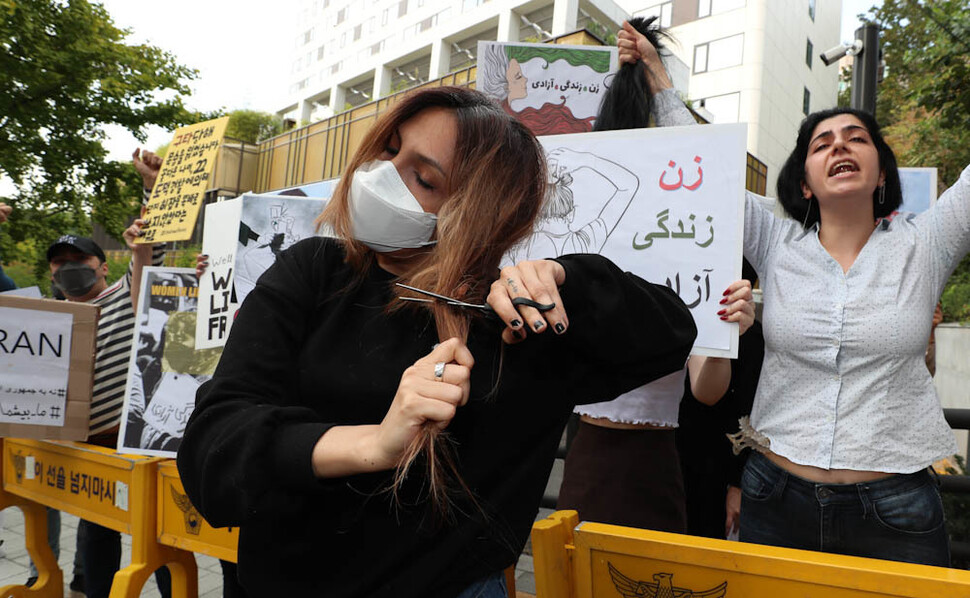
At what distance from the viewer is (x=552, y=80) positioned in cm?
228

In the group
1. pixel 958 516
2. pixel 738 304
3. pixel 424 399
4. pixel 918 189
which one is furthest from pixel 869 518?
pixel 958 516

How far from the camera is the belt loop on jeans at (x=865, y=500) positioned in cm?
157

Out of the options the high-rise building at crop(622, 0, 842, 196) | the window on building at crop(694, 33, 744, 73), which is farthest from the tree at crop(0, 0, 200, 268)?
the window on building at crop(694, 33, 744, 73)

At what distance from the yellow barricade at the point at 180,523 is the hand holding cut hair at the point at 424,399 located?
1733 mm

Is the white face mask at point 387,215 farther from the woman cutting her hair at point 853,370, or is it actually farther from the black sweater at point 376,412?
the woman cutting her hair at point 853,370

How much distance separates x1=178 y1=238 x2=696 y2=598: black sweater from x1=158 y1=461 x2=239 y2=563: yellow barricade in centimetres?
146

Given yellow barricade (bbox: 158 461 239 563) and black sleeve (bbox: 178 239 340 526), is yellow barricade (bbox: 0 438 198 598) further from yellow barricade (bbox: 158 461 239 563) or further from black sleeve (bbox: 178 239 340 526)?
black sleeve (bbox: 178 239 340 526)

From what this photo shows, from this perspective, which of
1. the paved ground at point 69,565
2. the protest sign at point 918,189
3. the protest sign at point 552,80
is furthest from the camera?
the paved ground at point 69,565

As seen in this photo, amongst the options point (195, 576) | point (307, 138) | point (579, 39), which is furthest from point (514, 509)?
A: point (307, 138)

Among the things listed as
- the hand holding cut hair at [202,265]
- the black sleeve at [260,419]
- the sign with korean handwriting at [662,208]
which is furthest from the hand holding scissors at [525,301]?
the hand holding cut hair at [202,265]

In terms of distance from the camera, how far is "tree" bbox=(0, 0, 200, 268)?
9.72m

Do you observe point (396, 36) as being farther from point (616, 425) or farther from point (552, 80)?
point (616, 425)

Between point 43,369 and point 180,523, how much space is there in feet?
3.25

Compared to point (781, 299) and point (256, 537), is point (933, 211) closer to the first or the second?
point (781, 299)
